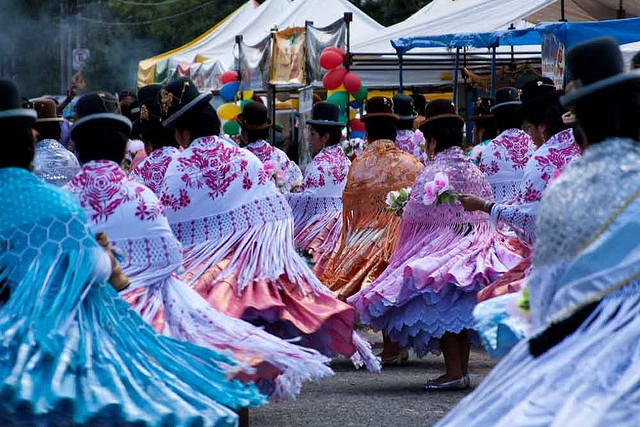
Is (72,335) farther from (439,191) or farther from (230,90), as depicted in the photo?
(230,90)

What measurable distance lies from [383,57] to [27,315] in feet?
46.6

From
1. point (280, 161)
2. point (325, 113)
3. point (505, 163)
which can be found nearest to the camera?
point (505, 163)

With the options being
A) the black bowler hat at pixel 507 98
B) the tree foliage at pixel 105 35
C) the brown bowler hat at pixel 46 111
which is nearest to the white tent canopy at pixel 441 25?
the black bowler hat at pixel 507 98

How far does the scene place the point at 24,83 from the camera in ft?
145

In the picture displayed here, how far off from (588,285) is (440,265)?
5.20 meters

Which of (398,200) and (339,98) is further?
(339,98)

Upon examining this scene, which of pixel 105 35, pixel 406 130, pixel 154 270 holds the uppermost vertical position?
pixel 154 270

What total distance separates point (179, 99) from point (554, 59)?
20.8ft

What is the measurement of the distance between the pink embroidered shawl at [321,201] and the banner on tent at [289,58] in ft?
14.0

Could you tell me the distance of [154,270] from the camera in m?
6.30

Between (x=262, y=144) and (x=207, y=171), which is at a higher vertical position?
(x=207, y=171)

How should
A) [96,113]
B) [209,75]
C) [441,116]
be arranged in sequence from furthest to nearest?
[209,75], [441,116], [96,113]

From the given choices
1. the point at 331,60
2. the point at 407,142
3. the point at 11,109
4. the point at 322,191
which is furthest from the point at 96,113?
the point at 331,60

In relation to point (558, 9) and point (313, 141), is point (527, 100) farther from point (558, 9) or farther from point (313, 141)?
point (558, 9)
